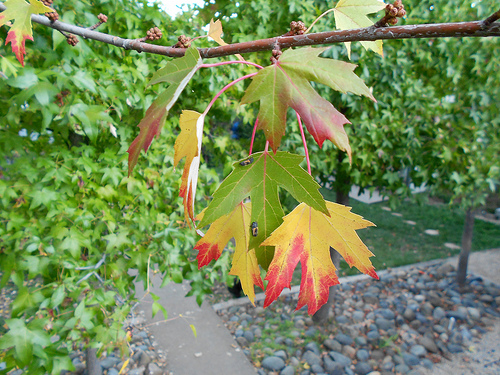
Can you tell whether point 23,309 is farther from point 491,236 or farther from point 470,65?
point 491,236

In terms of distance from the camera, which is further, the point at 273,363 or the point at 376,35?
the point at 273,363

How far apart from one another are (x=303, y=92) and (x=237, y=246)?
0.20m

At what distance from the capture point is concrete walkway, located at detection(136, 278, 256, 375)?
2.57 m

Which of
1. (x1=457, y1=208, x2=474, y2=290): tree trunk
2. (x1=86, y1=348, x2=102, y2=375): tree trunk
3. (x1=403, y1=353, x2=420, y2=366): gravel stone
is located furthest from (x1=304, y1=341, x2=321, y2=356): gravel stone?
(x1=457, y1=208, x2=474, y2=290): tree trunk

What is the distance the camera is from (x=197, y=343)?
2850mm

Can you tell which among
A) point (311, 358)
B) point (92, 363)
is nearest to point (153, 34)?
point (92, 363)

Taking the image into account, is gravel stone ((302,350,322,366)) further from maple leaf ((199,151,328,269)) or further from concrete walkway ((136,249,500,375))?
maple leaf ((199,151,328,269))

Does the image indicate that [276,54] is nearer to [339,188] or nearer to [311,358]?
[339,188]

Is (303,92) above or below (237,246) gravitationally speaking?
above

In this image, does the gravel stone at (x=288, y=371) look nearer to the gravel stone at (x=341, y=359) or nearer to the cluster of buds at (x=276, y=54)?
the gravel stone at (x=341, y=359)

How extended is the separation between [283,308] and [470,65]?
2.72 meters

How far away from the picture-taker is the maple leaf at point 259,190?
1.18ft

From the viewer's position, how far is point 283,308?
3.37 m

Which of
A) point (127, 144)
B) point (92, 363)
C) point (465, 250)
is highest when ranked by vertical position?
point (127, 144)
